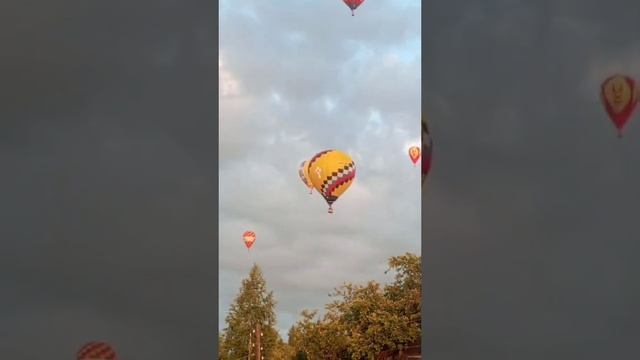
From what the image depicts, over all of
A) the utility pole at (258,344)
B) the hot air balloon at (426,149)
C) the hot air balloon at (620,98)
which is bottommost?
the utility pole at (258,344)

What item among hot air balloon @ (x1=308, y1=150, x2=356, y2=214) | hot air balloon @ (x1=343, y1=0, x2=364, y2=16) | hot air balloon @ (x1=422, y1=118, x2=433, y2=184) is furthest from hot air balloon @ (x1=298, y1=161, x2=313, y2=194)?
hot air balloon @ (x1=422, y1=118, x2=433, y2=184)

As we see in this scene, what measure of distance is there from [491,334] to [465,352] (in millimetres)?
412

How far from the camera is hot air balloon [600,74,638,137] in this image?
498 inches

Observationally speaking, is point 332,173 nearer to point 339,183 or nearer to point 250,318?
point 339,183

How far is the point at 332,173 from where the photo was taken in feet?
121

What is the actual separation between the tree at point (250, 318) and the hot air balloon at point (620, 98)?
44.7m

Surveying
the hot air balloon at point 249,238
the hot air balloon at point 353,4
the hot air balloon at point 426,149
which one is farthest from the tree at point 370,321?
the hot air balloon at point 426,149

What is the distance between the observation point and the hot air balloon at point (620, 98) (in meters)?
12.6

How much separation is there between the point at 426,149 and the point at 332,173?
941 inches
